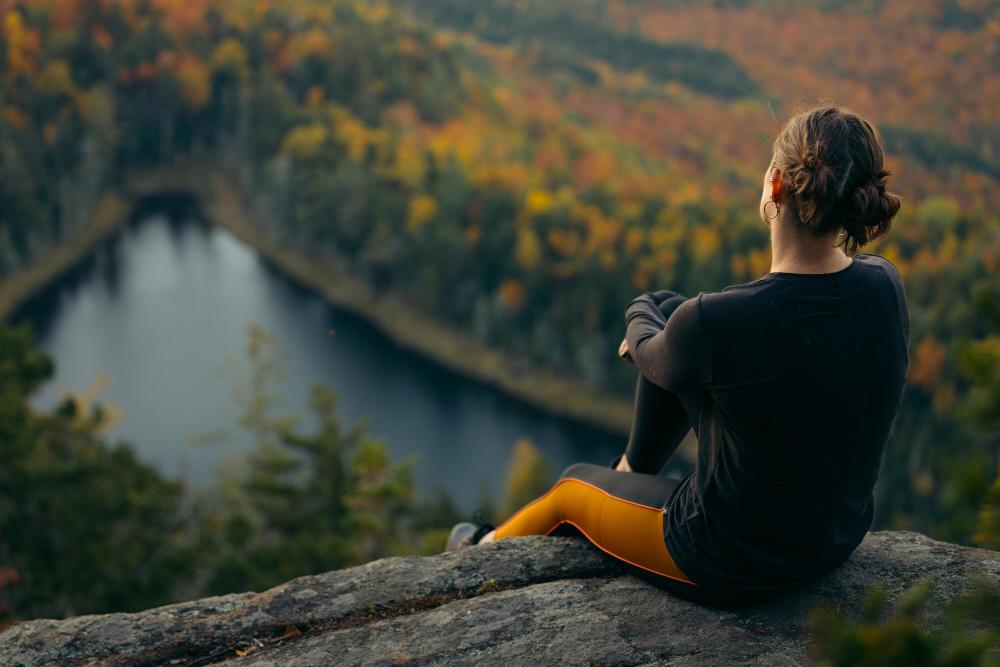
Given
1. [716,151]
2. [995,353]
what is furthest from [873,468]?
[716,151]

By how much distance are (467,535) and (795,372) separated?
231 cm

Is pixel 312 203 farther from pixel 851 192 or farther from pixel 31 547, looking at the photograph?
pixel 851 192

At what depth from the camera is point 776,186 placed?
2750 mm

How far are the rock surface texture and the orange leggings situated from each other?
0.13 metres

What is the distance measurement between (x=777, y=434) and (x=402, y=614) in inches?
62.3

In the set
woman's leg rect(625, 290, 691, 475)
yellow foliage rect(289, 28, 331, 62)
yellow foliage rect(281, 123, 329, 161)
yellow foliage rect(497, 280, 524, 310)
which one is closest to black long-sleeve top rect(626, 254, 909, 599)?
woman's leg rect(625, 290, 691, 475)

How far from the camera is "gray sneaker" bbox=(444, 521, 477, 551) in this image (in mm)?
4508

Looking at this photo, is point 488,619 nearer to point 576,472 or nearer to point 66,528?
point 576,472

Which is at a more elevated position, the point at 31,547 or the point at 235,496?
the point at 31,547

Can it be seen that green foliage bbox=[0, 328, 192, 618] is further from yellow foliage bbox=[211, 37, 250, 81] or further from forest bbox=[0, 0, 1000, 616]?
yellow foliage bbox=[211, 37, 250, 81]

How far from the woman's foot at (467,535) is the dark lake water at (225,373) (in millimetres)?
27663

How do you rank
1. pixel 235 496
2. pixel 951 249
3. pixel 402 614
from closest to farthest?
pixel 402 614
pixel 235 496
pixel 951 249

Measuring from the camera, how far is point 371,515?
64.7 ft

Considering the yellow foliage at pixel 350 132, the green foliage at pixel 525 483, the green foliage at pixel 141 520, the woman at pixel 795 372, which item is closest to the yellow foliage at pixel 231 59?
the yellow foliage at pixel 350 132
